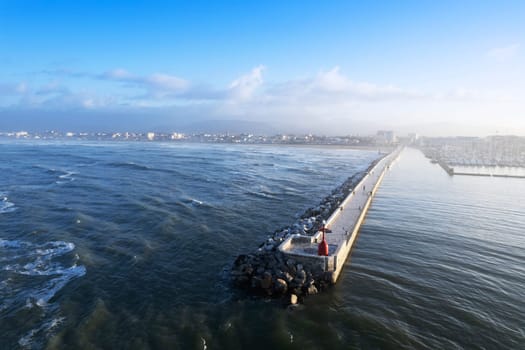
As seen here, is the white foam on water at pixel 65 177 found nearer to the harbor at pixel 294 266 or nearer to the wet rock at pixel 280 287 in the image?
the harbor at pixel 294 266

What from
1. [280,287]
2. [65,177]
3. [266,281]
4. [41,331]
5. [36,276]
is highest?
[65,177]

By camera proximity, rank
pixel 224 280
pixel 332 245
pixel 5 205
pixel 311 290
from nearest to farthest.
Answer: pixel 311 290 < pixel 224 280 < pixel 332 245 < pixel 5 205

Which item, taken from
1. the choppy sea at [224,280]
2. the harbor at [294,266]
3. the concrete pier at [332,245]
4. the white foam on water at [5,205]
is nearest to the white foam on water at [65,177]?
the white foam on water at [5,205]

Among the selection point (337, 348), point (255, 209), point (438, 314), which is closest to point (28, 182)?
point (255, 209)

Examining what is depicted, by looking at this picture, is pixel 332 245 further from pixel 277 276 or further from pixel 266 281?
pixel 266 281

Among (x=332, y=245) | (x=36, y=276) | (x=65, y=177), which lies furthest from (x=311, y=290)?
(x=65, y=177)

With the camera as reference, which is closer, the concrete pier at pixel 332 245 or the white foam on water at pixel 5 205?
the concrete pier at pixel 332 245

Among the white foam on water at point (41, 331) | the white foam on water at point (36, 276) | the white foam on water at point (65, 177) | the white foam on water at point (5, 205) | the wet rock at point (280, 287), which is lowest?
the white foam on water at point (41, 331)

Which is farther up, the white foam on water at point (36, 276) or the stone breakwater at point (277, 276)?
the stone breakwater at point (277, 276)

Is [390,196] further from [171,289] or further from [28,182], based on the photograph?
[28,182]
